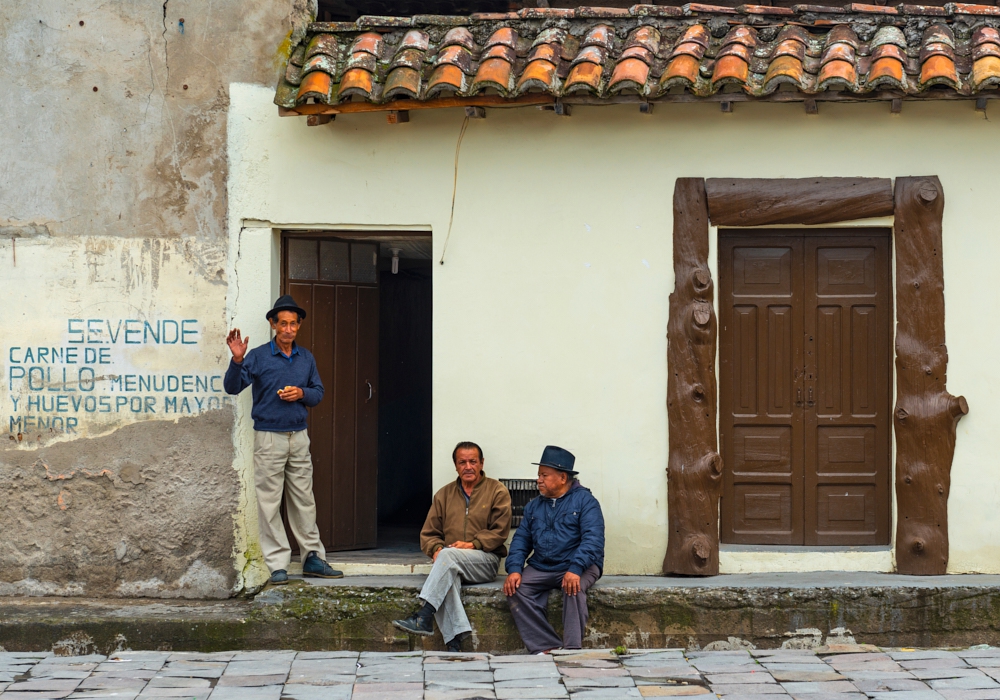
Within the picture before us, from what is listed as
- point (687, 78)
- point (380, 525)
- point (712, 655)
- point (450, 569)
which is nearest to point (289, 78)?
point (687, 78)

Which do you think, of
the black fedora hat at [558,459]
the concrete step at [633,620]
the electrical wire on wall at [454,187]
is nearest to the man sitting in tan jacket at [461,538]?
the concrete step at [633,620]

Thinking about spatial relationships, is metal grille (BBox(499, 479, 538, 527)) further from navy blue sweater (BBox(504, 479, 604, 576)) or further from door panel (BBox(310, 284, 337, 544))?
door panel (BBox(310, 284, 337, 544))

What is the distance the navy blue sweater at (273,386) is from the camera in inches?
255

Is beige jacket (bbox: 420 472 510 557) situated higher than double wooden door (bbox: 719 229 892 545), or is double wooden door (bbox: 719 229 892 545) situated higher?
double wooden door (bbox: 719 229 892 545)

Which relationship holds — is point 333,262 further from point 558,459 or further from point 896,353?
point 896,353

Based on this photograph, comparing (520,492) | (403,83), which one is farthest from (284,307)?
(520,492)

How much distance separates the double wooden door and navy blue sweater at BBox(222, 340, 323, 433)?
8.90 feet

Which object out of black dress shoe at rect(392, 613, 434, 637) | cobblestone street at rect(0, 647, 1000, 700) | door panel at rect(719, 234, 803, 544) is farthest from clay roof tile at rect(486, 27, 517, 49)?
cobblestone street at rect(0, 647, 1000, 700)

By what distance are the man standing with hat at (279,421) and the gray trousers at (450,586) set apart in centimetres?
87

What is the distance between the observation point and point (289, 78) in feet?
21.0

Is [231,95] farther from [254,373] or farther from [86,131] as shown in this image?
[254,373]

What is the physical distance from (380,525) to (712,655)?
3.36m

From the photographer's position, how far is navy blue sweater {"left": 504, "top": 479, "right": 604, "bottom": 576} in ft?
19.6

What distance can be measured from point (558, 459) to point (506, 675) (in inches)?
52.4
